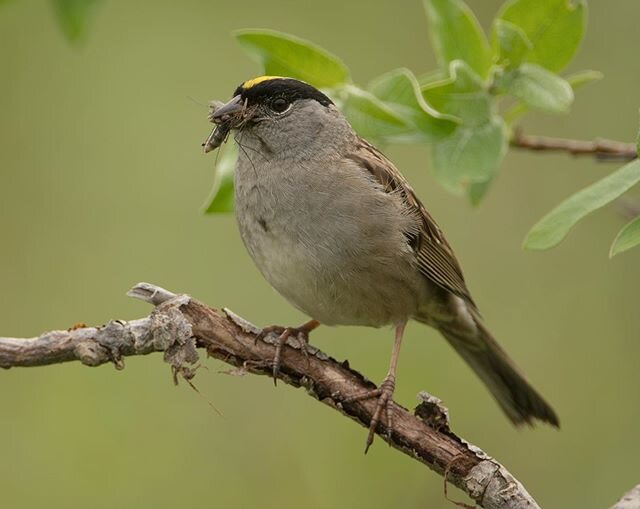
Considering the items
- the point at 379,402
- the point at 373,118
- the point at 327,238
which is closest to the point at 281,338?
the point at 379,402

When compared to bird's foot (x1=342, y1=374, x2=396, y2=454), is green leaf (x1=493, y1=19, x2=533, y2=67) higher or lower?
higher

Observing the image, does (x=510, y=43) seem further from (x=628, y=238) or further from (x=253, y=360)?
(x=253, y=360)

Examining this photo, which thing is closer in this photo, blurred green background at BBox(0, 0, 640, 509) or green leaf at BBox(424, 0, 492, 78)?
green leaf at BBox(424, 0, 492, 78)

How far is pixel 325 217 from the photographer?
465 centimetres

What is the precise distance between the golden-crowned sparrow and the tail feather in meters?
0.47

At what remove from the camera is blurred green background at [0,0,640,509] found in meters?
6.52

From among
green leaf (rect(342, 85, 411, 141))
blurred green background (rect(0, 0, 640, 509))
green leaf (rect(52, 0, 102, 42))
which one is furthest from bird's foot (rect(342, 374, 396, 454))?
blurred green background (rect(0, 0, 640, 509))

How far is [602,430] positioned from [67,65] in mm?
4789

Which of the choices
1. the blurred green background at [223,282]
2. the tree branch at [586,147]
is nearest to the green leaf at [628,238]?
the tree branch at [586,147]

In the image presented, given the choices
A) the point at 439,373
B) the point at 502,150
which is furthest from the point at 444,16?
the point at 439,373

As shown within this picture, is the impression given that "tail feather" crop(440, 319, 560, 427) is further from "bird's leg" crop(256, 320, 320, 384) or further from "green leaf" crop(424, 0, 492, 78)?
"green leaf" crop(424, 0, 492, 78)

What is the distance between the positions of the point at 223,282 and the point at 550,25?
3657mm

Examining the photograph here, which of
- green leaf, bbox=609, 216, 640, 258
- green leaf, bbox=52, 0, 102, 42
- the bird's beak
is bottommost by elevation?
green leaf, bbox=609, 216, 640, 258

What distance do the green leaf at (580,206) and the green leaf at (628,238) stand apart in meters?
0.10
